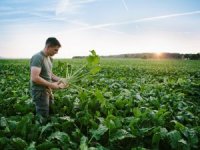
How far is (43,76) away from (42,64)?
0.27 meters

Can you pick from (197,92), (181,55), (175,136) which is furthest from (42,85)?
(181,55)

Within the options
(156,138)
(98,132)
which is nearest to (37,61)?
(98,132)

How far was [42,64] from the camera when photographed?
5.77 m

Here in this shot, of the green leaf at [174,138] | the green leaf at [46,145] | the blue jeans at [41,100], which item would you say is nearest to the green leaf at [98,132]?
the green leaf at [46,145]

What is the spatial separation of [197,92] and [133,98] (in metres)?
3.09

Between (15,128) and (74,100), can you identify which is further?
(74,100)

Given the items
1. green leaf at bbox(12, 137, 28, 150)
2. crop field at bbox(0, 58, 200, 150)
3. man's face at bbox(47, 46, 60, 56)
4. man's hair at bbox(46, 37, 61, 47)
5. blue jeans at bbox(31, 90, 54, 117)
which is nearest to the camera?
green leaf at bbox(12, 137, 28, 150)

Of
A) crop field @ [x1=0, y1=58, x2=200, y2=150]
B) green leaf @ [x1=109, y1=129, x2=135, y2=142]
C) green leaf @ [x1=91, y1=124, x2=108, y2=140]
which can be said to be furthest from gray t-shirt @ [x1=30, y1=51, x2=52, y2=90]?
green leaf @ [x1=109, y1=129, x2=135, y2=142]

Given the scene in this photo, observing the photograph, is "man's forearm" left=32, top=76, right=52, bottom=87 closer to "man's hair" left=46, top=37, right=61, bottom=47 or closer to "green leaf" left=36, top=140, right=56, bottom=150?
"man's hair" left=46, top=37, right=61, bottom=47

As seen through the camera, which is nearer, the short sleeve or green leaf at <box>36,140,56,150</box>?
green leaf at <box>36,140,56,150</box>

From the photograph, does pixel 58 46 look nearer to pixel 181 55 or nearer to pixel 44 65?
pixel 44 65

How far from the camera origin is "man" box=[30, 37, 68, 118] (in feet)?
18.3

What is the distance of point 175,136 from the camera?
508cm

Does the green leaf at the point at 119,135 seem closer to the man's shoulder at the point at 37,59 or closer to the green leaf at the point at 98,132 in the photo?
the green leaf at the point at 98,132
